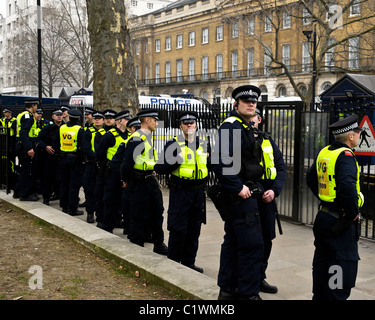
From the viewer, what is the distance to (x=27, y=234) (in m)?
7.46

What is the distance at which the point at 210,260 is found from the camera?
6355 mm

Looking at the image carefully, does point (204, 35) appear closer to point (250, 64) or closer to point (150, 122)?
point (250, 64)

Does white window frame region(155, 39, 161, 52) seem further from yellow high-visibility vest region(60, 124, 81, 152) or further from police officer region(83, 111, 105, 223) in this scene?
police officer region(83, 111, 105, 223)

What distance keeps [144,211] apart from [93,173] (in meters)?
2.50

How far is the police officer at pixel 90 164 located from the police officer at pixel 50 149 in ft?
2.96

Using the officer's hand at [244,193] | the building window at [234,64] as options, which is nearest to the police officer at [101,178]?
the officer's hand at [244,193]

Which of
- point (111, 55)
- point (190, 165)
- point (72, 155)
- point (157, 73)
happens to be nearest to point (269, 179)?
point (190, 165)

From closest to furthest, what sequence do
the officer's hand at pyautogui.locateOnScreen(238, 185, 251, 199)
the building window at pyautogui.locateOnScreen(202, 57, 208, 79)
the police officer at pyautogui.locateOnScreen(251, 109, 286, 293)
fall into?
Result: the officer's hand at pyautogui.locateOnScreen(238, 185, 251, 199)
the police officer at pyautogui.locateOnScreen(251, 109, 286, 293)
the building window at pyautogui.locateOnScreen(202, 57, 208, 79)

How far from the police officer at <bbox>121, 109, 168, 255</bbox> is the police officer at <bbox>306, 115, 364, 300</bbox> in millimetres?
2658

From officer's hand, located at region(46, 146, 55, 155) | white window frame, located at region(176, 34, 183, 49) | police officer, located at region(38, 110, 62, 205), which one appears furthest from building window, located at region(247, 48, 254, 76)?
officer's hand, located at region(46, 146, 55, 155)

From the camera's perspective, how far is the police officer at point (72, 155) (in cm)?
896

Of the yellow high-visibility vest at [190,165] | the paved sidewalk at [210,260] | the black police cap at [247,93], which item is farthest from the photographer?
the yellow high-visibility vest at [190,165]

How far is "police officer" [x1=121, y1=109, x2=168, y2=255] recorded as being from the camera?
6418mm

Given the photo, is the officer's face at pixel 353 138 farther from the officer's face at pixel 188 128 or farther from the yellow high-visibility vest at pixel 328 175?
the officer's face at pixel 188 128
